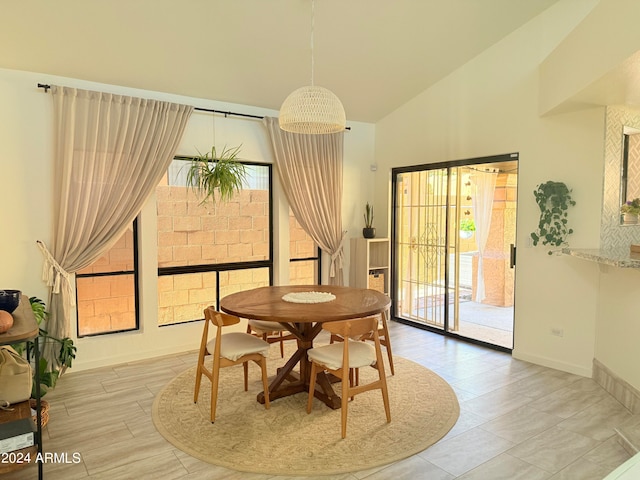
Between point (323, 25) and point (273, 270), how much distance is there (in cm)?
272

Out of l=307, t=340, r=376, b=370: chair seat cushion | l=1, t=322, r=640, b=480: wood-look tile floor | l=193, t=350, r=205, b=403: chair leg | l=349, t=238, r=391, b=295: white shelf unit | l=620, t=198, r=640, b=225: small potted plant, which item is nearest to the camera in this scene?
l=1, t=322, r=640, b=480: wood-look tile floor

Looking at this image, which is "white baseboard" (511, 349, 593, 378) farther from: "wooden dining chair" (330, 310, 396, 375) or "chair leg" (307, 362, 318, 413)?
"chair leg" (307, 362, 318, 413)

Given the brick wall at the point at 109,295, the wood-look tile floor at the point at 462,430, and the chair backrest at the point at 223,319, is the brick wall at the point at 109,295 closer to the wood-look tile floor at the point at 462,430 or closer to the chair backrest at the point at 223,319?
the wood-look tile floor at the point at 462,430

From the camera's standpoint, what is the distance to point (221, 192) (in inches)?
184

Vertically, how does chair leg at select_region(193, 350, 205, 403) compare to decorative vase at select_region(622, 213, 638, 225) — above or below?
below

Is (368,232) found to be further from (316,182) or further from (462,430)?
(462,430)

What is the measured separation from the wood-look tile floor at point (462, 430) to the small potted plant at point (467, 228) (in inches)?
59.5

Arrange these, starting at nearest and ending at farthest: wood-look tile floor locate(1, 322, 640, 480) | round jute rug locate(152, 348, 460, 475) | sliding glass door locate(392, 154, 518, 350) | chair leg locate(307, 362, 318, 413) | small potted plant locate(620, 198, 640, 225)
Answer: wood-look tile floor locate(1, 322, 640, 480), round jute rug locate(152, 348, 460, 475), chair leg locate(307, 362, 318, 413), small potted plant locate(620, 198, 640, 225), sliding glass door locate(392, 154, 518, 350)

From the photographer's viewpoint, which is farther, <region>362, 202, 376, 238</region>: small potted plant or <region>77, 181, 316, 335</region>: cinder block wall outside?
<region>362, 202, 376, 238</region>: small potted plant

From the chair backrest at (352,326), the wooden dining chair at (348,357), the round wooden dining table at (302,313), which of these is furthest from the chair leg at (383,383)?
the round wooden dining table at (302,313)

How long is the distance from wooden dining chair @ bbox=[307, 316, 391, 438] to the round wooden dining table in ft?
0.58

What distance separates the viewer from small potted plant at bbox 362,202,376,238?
5.75 meters

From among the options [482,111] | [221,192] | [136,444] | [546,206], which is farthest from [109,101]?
[546,206]

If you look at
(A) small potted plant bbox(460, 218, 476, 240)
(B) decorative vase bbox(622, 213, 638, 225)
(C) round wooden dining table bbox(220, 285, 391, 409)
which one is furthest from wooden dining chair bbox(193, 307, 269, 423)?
→ (B) decorative vase bbox(622, 213, 638, 225)
